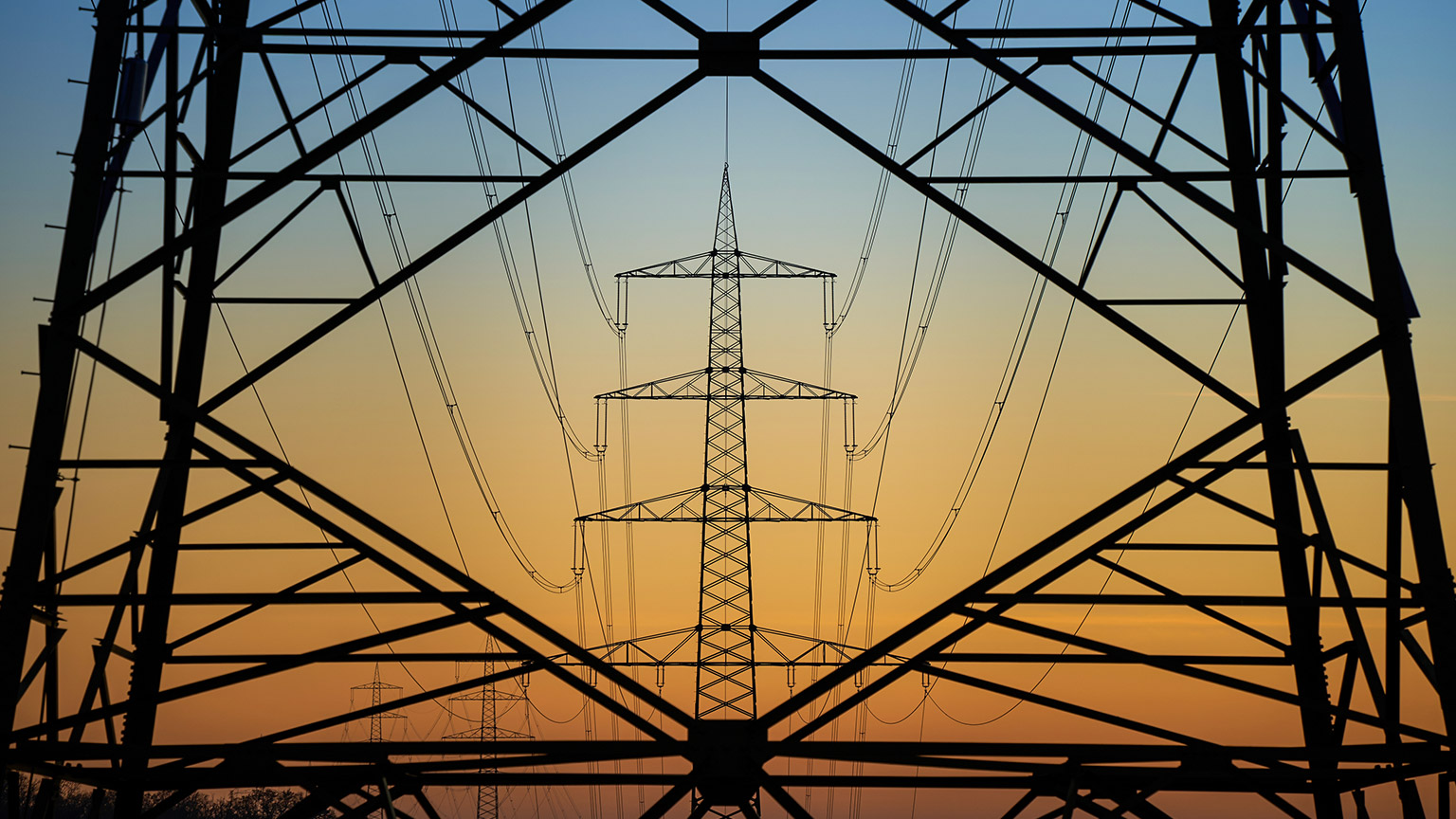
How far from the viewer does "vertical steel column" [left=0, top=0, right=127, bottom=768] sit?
410 inches

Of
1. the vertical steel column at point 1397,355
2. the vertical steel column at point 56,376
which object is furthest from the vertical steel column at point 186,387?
the vertical steel column at point 1397,355

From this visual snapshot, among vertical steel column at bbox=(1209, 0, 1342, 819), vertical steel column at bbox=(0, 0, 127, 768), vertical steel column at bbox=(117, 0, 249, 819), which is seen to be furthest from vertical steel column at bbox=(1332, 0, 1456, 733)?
vertical steel column at bbox=(0, 0, 127, 768)

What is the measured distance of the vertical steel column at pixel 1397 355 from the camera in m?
10.6

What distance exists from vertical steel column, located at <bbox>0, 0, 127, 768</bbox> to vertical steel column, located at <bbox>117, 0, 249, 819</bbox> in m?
1.06

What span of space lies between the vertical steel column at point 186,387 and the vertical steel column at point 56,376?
1055 millimetres

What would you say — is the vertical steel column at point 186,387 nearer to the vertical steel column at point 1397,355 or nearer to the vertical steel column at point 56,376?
the vertical steel column at point 56,376

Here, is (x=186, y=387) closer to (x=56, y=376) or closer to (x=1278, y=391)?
(x=56, y=376)

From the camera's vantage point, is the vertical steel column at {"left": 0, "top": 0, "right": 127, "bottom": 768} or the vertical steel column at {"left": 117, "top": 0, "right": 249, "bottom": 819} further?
the vertical steel column at {"left": 117, "top": 0, "right": 249, "bottom": 819}

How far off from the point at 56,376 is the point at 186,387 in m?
2.28

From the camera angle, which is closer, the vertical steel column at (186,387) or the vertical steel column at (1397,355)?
the vertical steel column at (1397,355)

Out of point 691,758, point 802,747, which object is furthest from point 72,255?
Result: point 802,747

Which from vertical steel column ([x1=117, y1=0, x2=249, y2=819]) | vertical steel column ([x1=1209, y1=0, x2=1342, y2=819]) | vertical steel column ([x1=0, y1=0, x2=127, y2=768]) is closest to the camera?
vertical steel column ([x1=0, y1=0, x2=127, y2=768])

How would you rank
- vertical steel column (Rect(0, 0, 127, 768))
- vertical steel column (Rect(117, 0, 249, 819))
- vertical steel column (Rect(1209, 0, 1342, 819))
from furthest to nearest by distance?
vertical steel column (Rect(1209, 0, 1342, 819)), vertical steel column (Rect(117, 0, 249, 819)), vertical steel column (Rect(0, 0, 127, 768))

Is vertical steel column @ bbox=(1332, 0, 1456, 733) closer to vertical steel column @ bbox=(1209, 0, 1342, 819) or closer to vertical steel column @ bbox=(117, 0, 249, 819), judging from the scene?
vertical steel column @ bbox=(1209, 0, 1342, 819)
